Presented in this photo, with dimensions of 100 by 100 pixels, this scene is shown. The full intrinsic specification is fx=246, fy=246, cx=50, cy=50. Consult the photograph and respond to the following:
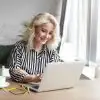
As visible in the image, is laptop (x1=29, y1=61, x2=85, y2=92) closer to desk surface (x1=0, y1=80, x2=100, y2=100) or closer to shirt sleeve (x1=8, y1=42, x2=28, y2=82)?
desk surface (x1=0, y1=80, x2=100, y2=100)

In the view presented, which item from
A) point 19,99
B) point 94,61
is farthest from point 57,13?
point 19,99

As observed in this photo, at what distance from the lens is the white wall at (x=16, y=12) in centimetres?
344

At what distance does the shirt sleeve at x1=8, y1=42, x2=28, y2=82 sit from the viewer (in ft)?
6.53

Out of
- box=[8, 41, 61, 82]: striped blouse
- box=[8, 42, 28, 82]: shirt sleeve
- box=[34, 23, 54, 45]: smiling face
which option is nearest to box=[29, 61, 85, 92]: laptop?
box=[8, 42, 28, 82]: shirt sleeve

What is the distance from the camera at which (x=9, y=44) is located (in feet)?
11.2

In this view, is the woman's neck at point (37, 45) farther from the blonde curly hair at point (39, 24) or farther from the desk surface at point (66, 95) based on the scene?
the desk surface at point (66, 95)

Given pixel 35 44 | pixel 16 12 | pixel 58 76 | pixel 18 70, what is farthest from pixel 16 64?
pixel 16 12

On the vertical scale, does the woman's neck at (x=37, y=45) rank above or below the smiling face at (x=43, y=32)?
below

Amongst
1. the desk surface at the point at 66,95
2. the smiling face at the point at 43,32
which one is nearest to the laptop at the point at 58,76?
the desk surface at the point at 66,95

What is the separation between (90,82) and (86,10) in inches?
46.6

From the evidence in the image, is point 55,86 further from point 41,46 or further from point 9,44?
point 9,44

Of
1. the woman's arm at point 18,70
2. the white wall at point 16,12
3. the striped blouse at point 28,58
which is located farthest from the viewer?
the white wall at point 16,12

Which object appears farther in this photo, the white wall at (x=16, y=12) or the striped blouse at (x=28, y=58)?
the white wall at (x=16, y=12)

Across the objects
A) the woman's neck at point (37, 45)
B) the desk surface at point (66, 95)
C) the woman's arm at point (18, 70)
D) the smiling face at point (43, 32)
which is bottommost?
the desk surface at point (66, 95)
